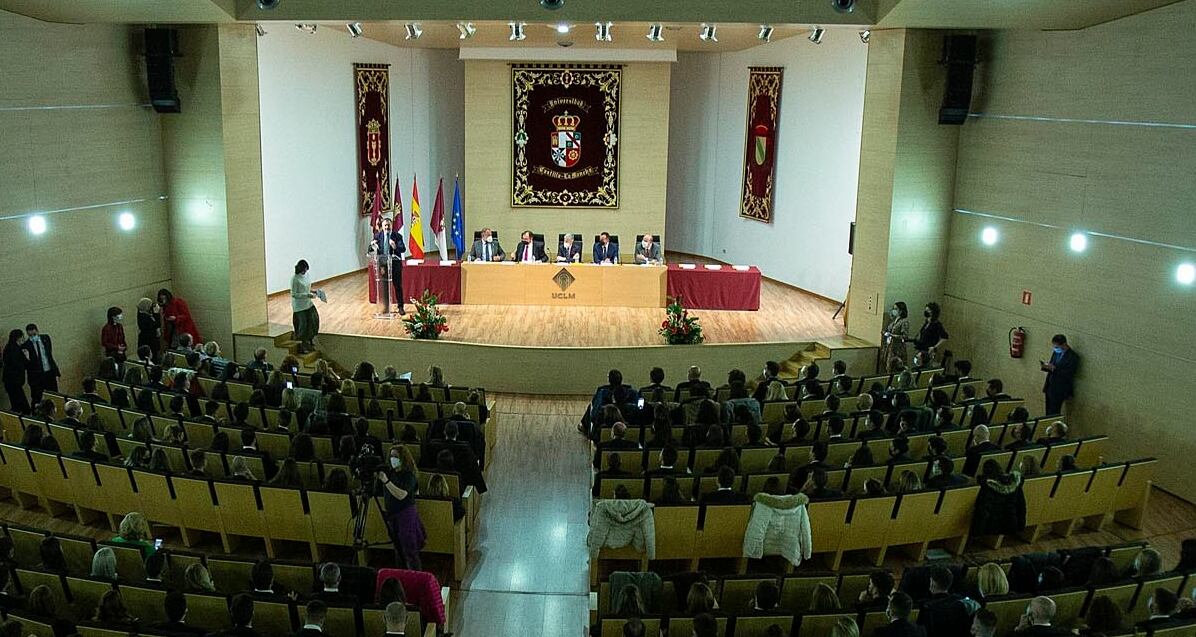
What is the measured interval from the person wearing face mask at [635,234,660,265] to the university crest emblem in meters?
3.28

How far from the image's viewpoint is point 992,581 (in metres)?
6.46

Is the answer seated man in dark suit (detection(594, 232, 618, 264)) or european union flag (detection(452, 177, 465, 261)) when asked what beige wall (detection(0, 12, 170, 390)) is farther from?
seated man in dark suit (detection(594, 232, 618, 264))

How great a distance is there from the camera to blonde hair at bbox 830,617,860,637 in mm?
5633

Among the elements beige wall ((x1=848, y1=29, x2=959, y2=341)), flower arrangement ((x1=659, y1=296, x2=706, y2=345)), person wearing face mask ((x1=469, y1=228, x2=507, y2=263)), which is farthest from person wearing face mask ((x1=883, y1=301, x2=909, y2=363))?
person wearing face mask ((x1=469, y1=228, x2=507, y2=263))

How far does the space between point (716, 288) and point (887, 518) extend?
8.63 metres

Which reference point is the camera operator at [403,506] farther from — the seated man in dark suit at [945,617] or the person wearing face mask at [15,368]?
the person wearing face mask at [15,368]

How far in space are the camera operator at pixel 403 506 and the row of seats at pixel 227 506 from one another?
0.36 m

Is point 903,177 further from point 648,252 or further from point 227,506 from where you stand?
point 227,506

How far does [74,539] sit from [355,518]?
1.88 metres

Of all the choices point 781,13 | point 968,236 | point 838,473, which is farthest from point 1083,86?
point 838,473

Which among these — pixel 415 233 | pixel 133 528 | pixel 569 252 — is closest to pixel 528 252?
pixel 569 252

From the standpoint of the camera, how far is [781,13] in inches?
480

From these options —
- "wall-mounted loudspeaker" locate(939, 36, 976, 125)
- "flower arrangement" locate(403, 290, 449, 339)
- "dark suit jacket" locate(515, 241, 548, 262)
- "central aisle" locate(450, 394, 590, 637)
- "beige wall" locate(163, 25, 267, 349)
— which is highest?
"wall-mounted loudspeaker" locate(939, 36, 976, 125)

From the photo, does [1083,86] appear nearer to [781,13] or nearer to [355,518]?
[781,13]
